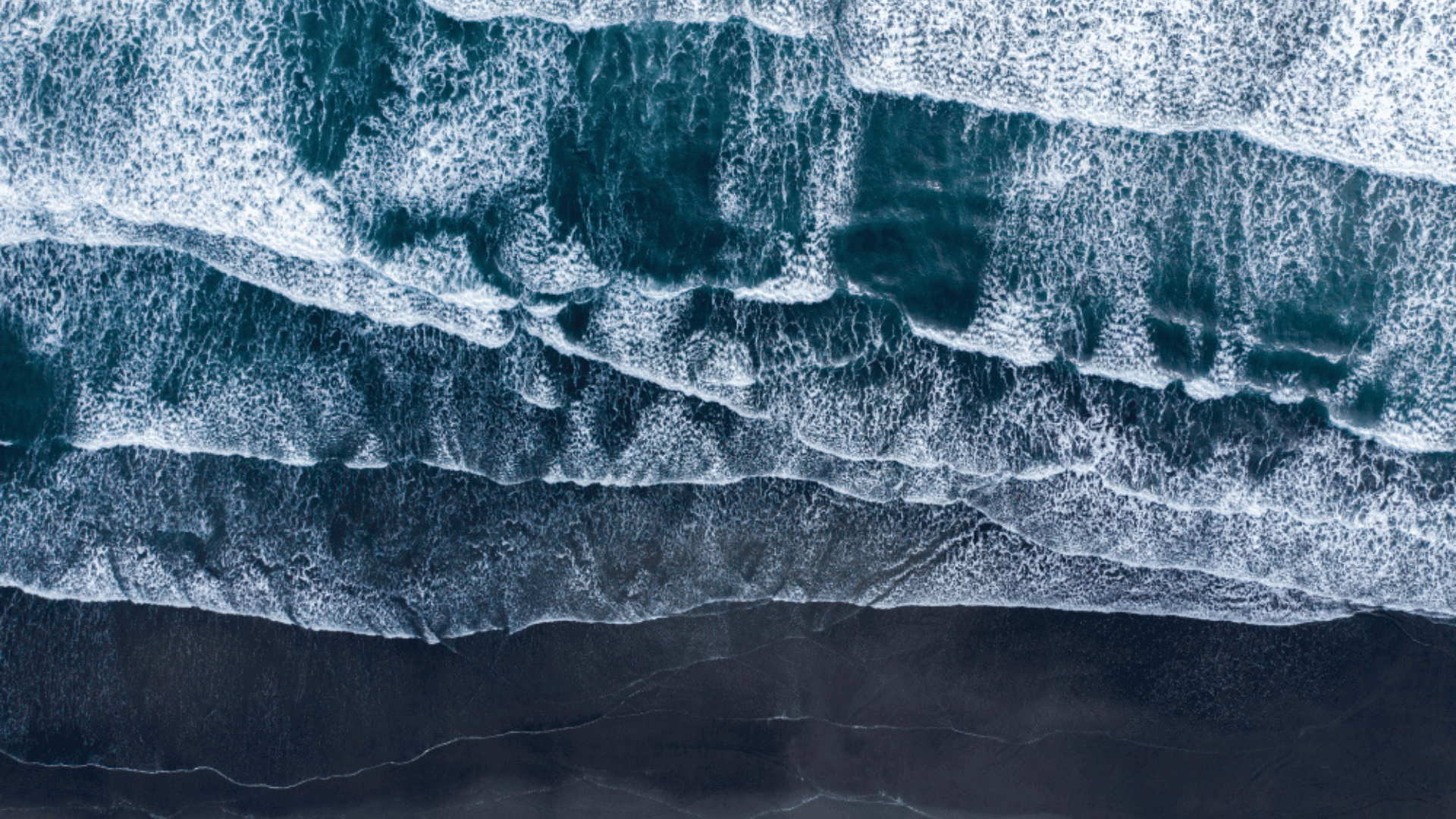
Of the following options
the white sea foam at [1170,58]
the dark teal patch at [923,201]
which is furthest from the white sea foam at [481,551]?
the white sea foam at [1170,58]

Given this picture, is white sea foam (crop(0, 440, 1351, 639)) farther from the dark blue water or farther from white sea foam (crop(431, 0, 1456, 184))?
white sea foam (crop(431, 0, 1456, 184))

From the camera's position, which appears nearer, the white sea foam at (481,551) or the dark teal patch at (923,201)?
the dark teal patch at (923,201)

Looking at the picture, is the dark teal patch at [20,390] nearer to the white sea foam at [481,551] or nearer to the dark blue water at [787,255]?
the dark blue water at [787,255]

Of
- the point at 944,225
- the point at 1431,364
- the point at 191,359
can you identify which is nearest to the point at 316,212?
the point at 191,359

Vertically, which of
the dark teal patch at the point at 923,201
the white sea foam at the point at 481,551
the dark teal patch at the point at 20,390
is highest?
the dark teal patch at the point at 923,201

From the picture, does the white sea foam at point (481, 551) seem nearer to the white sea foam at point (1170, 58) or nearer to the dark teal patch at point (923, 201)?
the dark teal patch at point (923, 201)

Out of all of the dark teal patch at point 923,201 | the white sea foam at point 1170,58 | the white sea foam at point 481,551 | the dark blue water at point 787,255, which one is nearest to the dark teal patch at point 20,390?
the dark blue water at point 787,255

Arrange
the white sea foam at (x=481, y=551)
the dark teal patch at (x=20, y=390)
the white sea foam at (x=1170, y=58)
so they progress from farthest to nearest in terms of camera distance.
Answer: the white sea foam at (x=481, y=551) → the dark teal patch at (x=20, y=390) → the white sea foam at (x=1170, y=58)

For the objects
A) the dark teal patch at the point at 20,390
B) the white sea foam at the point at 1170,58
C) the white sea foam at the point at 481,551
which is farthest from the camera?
the white sea foam at the point at 481,551

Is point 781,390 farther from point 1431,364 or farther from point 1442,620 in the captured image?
point 1442,620

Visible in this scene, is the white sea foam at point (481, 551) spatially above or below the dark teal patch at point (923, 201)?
below
